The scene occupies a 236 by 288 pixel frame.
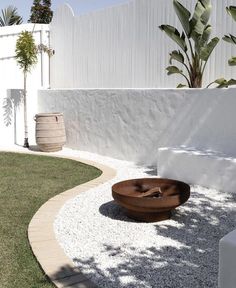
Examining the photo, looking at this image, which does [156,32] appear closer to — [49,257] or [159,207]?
[159,207]

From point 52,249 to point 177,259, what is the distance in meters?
1.27

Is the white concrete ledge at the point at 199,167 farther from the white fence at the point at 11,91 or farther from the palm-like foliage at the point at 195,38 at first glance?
the white fence at the point at 11,91

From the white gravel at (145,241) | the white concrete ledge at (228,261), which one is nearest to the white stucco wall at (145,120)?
the white gravel at (145,241)

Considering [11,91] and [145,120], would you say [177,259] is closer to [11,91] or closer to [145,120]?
[145,120]

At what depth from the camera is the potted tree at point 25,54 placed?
1126 cm

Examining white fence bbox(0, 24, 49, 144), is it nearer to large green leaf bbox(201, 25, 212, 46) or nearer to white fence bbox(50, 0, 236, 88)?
white fence bbox(50, 0, 236, 88)

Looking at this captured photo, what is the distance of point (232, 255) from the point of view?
2.57m

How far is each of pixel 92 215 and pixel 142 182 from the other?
0.87 metres

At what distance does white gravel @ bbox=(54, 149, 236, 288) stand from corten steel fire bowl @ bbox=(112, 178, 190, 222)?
4.9 inches

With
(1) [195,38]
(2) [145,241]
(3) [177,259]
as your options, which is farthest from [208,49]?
(3) [177,259]

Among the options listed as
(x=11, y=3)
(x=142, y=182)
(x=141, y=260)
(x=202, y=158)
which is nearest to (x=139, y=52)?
(x=202, y=158)

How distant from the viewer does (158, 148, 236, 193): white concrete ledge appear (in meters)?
6.50

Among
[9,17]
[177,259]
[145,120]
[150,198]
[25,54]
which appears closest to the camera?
[177,259]

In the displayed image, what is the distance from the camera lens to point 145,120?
8781 millimetres
